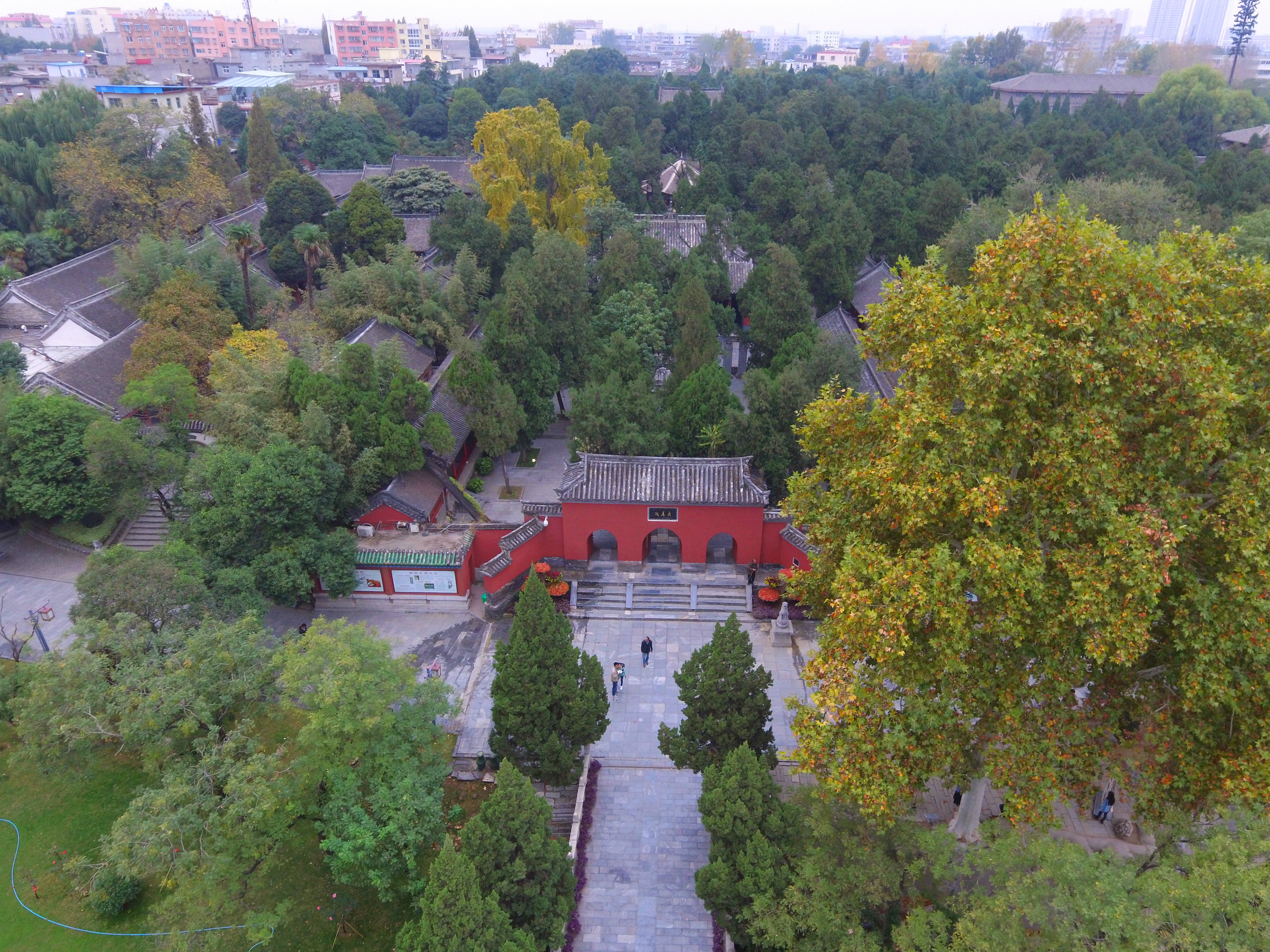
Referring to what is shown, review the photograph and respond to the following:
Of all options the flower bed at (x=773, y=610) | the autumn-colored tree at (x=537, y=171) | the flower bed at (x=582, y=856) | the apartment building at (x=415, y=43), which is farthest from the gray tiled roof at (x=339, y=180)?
the apartment building at (x=415, y=43)

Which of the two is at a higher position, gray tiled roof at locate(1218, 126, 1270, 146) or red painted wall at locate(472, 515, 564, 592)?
gray tiled roof at locate(1218, 126, 1270, 146)

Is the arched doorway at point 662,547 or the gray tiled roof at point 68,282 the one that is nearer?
the arched doorway at point 662,547

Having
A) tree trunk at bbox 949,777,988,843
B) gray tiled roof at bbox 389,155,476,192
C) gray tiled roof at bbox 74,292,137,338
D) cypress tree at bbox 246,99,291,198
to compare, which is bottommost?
tree trunk at bbox 949,777,988,843

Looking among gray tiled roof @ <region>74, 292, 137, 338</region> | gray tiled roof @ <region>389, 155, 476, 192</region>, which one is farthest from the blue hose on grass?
gray tiled roof @ <region>389, 155, 476, 192</region>

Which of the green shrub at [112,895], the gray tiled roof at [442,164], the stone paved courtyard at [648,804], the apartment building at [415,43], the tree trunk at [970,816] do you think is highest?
the apartment building at [415,43]

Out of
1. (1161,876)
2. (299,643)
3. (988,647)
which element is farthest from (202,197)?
(1161,876)

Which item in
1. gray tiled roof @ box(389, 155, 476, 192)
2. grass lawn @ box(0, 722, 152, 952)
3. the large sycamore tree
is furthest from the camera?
gray tiled roof @ box(389, 155, 476, 192)

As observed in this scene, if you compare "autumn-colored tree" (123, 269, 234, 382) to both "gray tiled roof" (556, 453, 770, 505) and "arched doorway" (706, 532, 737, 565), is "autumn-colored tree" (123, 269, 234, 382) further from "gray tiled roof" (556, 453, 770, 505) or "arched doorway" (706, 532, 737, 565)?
"arched doorway" (706, 532, 737, 565)

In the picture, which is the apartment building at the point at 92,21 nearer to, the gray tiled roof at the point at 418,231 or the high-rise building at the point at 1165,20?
the gray tiled roof at the point at 418,231
